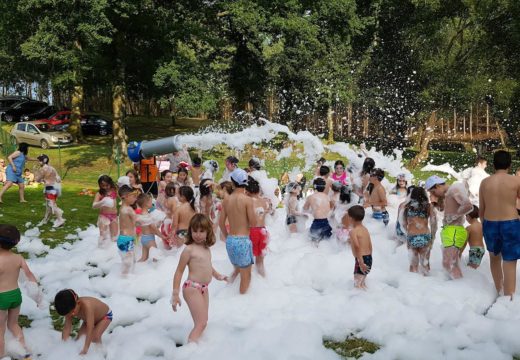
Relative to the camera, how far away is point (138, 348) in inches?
240

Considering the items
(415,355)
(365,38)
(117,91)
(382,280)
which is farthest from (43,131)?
(415,355)

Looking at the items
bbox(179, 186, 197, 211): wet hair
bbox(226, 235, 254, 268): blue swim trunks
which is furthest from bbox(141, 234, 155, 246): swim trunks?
bbox(226, 235, 254, 268): blue swim trunks

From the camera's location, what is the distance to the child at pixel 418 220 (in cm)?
799

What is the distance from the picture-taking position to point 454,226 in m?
7.86

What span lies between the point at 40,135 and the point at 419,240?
84.9 feet

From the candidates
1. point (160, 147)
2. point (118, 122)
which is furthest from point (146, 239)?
point (118, 122)

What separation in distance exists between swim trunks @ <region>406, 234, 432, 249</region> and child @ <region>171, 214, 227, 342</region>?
11.0ft

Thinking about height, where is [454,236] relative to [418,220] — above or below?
below

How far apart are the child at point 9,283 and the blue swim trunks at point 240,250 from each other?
2.61 metres

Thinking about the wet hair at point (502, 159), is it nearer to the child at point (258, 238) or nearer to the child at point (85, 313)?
the child at point (258, 238)

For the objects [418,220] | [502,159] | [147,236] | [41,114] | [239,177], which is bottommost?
[147,236]

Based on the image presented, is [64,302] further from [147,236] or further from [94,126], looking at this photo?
[94,126]

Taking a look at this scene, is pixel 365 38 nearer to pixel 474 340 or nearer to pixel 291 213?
pixel 291 213

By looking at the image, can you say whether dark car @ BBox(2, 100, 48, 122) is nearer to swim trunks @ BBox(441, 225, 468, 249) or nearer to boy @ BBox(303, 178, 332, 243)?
boy @ BBox(303, 178, 332, 243)
